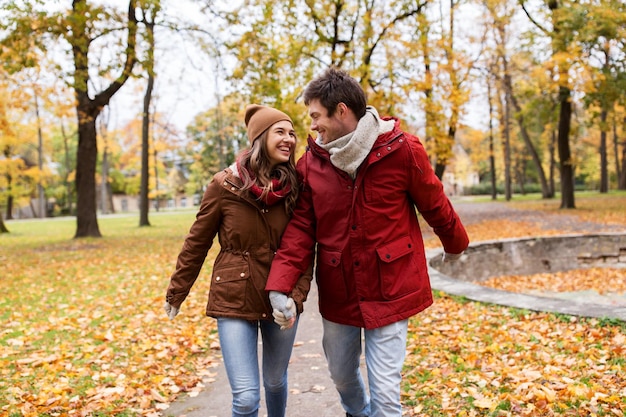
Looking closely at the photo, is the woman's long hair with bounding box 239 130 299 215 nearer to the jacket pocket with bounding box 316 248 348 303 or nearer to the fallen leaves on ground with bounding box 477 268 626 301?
the jacket pocket with bounding box 316 248 348 303

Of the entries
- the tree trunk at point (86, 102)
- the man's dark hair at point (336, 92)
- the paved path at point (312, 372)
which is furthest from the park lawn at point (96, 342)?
the tree trunk at point (86, 102)

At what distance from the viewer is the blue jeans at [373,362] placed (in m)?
2.64

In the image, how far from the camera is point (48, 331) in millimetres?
6152

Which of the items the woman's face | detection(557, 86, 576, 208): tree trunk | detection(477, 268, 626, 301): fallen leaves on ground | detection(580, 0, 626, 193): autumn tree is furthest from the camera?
detection(557, 86, 576, 208): tree trunk

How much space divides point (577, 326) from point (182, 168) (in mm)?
66392

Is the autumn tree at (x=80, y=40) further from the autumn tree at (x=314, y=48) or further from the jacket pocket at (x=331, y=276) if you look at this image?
the jacket pocket at (x=331, y=276)

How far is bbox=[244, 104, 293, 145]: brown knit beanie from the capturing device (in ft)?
9.49

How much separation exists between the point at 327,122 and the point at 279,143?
329mm

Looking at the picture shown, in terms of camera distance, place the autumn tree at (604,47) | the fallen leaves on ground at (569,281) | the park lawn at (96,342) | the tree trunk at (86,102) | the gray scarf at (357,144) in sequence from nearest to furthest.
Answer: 1. the gray scarf at (357,144)
2. the park lawn at (96,342)
3. the fallen leaves on ground at (569,281)
4. the tree trunk at (86,102)
5. the autumn tree at (604,47)

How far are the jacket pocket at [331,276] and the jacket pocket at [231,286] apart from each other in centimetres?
38

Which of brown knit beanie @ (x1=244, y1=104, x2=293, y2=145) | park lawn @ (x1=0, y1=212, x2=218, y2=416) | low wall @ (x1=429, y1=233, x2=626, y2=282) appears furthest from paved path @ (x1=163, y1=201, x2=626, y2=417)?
low wall @ (x1=429, y1=233, x2=626, y2=282)

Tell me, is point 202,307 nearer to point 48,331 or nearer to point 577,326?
point 48,331

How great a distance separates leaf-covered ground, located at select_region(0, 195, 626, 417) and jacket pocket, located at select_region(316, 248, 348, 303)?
4.55 ft

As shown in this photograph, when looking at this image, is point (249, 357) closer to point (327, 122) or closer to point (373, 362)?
point (373, 362)
